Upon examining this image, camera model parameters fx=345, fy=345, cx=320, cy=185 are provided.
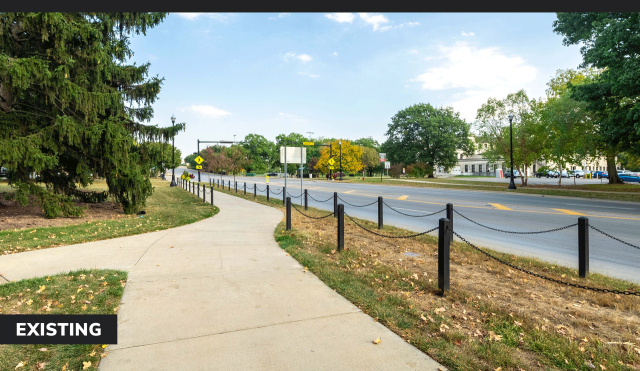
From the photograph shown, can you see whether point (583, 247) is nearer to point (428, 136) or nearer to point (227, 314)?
point (227, 314)

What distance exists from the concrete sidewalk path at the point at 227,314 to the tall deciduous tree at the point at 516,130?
111 feet

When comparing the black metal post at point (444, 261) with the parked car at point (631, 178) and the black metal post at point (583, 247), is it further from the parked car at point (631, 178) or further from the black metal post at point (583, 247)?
the parked car at point (631, 178)

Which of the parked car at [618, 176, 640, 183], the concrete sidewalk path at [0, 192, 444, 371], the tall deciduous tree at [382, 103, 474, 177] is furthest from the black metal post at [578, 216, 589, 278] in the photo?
the tall deciduous tree at [382, 103, 474, 177]

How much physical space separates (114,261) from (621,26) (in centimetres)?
2350

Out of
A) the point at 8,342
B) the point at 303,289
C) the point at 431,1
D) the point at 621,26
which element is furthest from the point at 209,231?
the point at 621,26

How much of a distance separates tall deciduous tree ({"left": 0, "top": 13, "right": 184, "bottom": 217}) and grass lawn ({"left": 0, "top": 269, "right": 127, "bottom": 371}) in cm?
704

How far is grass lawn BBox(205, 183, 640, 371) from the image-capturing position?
3.14 meters

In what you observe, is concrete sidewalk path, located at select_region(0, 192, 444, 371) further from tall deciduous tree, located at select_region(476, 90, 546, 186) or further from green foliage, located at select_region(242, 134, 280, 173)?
green foliage, located at select_region(242, 134, 280, 173)

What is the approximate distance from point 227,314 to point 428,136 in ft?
212

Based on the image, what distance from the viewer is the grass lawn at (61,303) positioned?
3.05 m

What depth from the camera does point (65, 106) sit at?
37.1 feet

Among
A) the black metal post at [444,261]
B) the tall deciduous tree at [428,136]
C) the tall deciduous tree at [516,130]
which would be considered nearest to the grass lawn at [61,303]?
the black metal post at [444,261]

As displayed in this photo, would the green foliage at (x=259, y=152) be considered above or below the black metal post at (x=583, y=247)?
above

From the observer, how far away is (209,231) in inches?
384
